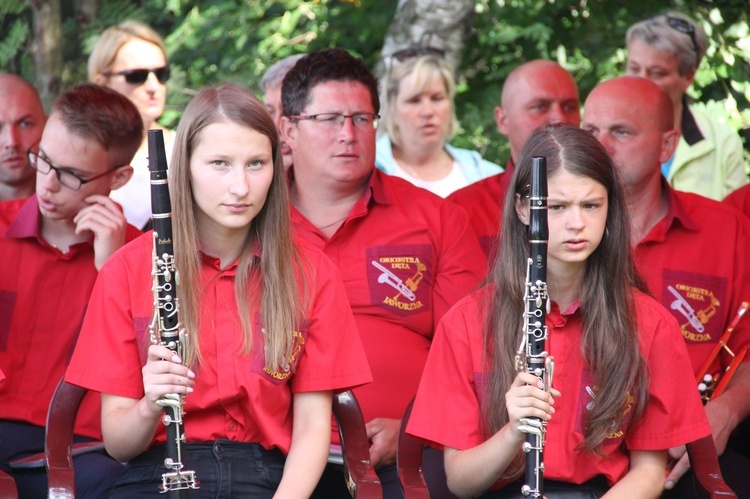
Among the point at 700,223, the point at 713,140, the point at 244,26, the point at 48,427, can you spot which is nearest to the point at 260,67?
the point at 244,26

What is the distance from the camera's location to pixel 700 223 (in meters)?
4.23

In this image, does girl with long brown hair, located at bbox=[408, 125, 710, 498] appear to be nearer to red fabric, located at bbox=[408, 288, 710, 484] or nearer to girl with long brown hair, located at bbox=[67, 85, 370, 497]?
red fabric, located at bbox=[408, 288, 710, 484]

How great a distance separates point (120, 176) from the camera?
4312 mm

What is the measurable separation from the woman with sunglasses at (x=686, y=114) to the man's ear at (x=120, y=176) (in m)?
2.97

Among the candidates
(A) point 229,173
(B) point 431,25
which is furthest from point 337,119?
(B) point 431,25

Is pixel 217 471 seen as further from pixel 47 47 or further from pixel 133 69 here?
pixel 47 47

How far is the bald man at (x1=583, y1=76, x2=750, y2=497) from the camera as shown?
12.8 ft

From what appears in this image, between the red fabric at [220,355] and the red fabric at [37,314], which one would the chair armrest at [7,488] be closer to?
the red fabric at [220,355]

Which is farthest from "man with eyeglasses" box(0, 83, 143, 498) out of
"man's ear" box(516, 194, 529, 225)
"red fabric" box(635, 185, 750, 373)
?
"red fabric" box(635, 185, 750, 373)

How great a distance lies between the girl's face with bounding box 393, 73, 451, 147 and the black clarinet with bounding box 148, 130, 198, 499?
3362 mm

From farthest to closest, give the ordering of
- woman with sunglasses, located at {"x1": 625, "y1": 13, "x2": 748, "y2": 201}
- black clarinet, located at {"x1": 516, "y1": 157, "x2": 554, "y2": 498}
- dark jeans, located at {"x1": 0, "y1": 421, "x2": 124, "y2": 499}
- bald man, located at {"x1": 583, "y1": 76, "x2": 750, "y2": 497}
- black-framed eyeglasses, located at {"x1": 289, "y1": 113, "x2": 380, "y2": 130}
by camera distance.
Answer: woman with sunglasses, located at {"x1": 625, "y1": 13, "x2": 748, "y2": 201}, black-framed eyeglasses, located at {"x1": 289, "y1": 113, "x2": 380, "y2": 130}, bald man, located at {"x1": 583, "y1": 76, "x2": 750, "y2": 497}, dark jeans, located at {"x1": 0, "y1": 421, "x2": 124, "y2": 499}, black clarinet, located at {"x1": 516, "y1": 157, "x2": 554, "y2": 498}

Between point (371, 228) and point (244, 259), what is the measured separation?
1.05 metres

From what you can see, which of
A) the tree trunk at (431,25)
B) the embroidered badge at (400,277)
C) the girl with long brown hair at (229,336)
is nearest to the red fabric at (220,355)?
the girl with long brown hair at (229,336)

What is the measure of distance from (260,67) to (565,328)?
198 inches
